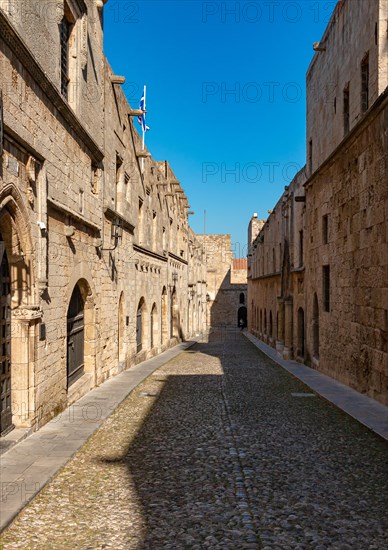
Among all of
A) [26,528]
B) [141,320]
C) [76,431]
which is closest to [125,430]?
[76,431]

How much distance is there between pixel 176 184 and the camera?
1089 inches

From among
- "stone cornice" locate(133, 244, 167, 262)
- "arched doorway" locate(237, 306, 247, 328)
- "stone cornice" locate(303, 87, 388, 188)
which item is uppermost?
"stone cornice" locate(303, 87, 388, 188)

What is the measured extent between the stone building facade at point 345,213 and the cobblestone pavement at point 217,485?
8.39ft

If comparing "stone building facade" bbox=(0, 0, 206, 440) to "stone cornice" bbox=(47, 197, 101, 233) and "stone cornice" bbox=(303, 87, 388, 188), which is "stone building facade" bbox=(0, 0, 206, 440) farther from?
"stone cornice" bbox=(303, 87, 388, 188)

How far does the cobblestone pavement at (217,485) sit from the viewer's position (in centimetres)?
447

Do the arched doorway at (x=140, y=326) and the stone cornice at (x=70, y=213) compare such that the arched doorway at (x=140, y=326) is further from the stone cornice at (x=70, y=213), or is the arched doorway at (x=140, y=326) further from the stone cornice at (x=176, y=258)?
the stone cornice at (x=70, y=213)

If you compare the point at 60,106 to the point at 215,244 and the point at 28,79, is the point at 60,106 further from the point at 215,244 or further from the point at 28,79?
the point at 215,244

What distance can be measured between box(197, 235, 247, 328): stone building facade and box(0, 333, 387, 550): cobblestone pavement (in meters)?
45.6

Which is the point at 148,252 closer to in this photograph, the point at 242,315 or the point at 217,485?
the point at 217,485

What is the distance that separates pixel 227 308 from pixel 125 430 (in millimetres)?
48007

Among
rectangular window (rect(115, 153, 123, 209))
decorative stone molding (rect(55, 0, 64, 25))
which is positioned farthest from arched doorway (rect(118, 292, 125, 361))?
decorative stone molding (rect(55, 0, 64, 25))

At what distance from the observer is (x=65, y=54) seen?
9.70 m

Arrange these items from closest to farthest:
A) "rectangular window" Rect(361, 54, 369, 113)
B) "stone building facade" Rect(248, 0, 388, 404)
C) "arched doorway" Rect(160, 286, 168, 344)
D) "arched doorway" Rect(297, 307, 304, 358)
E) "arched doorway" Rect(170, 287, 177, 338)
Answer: "stone building facade" Rect(248, 0, 388, 404)
"rectangular window" Rect(361, 54, 369, 113)
"arched doorway" Rect(297, 307, 304, 358)
"arched doorway" Rect(160, 286, 168, 344)
"arched doorway" Rect(170, 287, 177, 338)

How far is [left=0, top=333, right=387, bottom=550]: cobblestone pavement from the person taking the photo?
14.7ft
